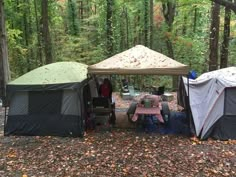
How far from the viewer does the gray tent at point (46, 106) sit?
7.66 m

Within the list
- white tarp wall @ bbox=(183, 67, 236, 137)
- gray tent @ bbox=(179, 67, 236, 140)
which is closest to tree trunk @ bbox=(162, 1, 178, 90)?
white tarp wall @ bbox=(183, 67, 236, 137)

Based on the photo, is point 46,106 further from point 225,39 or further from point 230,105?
point 225,39

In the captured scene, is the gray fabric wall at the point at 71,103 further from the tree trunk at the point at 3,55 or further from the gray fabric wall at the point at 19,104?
the tree trunk at the point at 3,55

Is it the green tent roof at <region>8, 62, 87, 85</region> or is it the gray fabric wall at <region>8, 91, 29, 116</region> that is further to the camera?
the gray fabric wall at <region>8, 91, 29, 116</region>

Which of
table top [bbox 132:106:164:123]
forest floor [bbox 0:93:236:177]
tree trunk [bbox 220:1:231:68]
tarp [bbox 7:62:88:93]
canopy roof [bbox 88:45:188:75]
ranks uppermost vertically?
tree trunk [bbox 220:1:231:68]

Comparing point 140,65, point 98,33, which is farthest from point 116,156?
point 98,33

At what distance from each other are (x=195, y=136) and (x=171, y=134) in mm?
647

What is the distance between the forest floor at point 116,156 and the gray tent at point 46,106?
0.97 ft

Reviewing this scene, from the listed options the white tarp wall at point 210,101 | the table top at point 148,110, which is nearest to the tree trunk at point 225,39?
the white tarp wall at point 210,101

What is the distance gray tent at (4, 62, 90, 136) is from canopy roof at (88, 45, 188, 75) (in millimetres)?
756

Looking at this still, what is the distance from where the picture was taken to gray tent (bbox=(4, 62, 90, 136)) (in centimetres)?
766

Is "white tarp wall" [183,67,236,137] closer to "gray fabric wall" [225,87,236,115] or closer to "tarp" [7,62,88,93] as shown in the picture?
"gray fabric wall" [225,87,236,115]

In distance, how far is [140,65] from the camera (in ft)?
26.2

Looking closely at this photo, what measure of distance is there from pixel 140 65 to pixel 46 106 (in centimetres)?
279
